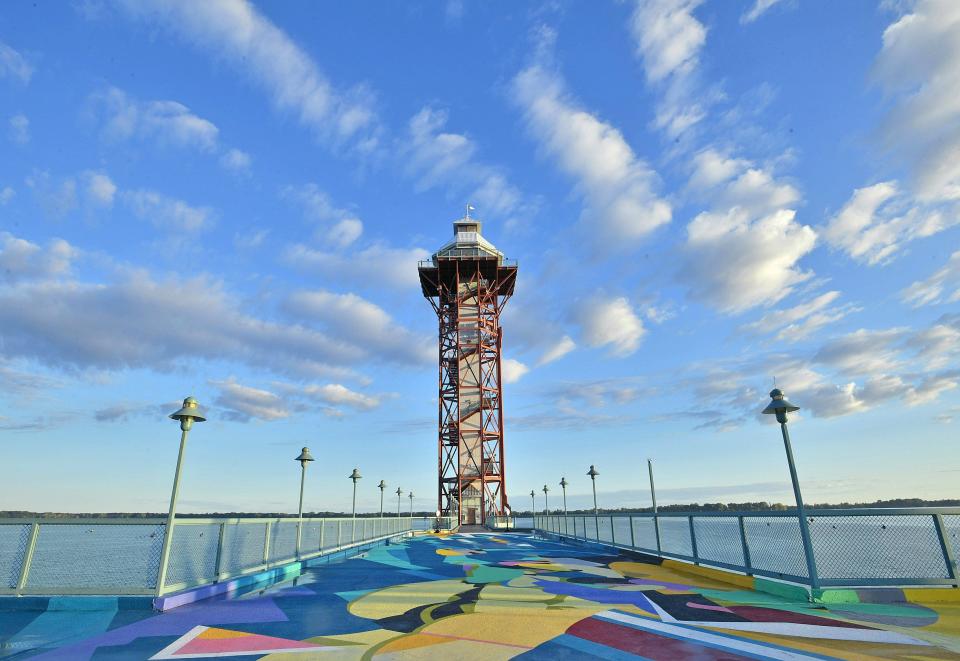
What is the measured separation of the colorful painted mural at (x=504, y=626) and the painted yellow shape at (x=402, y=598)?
0.11ft

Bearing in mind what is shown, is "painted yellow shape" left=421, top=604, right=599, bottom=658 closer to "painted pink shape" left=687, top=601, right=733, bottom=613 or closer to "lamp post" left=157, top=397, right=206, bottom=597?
"painted pink shape" left=687, top=601, right=733, bottom=613

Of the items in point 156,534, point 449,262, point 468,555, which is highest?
point 449,262

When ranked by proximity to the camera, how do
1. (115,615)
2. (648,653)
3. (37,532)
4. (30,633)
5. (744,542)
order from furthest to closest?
(744,542) → (37,532) → (115,615) → (30,633) → (648,653)

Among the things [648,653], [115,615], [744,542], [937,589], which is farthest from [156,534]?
[937,589]

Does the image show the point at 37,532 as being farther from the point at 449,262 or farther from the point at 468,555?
the point at 449,262

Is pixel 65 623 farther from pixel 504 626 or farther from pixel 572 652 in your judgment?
pixel 572 652

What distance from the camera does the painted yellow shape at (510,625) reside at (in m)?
6.02

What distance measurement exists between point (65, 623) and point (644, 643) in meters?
7.67

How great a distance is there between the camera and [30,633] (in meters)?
6.33

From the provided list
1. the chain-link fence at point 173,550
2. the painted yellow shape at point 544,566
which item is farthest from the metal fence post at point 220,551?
the painted yellow shape at point 544,566

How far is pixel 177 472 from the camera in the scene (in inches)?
345

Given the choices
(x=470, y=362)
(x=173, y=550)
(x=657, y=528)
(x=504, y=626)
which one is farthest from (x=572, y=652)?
(x=470, y=362)

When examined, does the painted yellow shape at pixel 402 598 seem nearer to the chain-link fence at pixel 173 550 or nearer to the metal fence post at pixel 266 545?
the chain-link fence at pixel 173 550

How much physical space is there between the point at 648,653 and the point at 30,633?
24.9 feet
